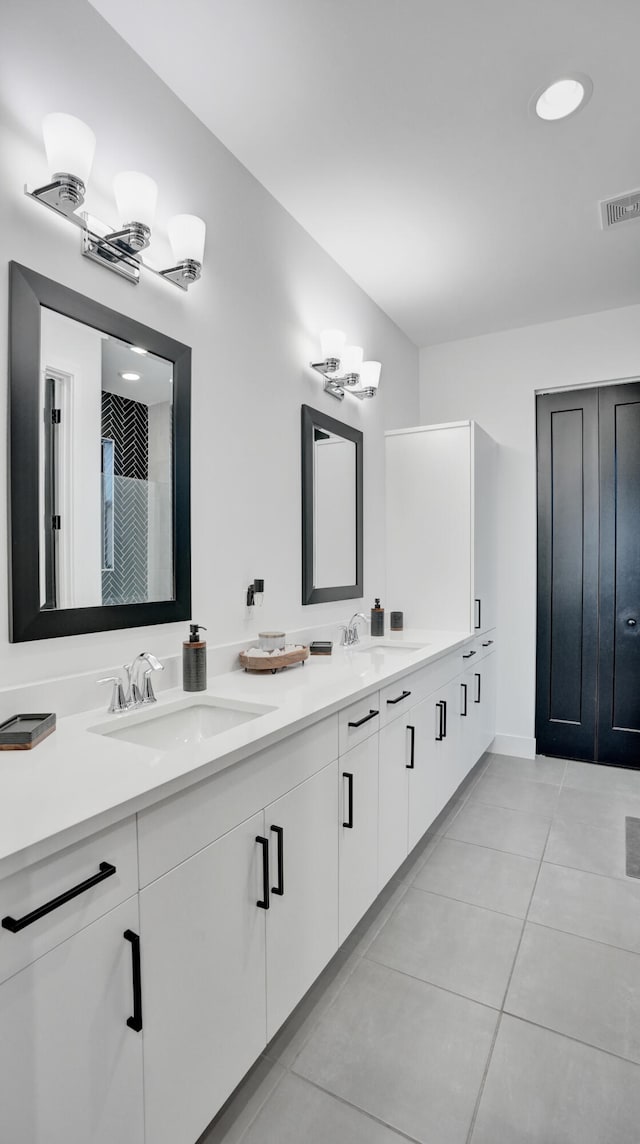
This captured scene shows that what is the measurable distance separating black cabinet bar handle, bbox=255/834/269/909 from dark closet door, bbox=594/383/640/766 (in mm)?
2916

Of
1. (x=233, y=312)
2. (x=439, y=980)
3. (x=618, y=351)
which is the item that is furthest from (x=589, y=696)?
(x=233, y=312)

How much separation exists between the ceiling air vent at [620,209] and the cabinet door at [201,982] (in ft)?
8.73

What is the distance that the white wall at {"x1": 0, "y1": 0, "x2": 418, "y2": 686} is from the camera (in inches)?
52.7

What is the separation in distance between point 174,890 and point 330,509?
75.4 inches

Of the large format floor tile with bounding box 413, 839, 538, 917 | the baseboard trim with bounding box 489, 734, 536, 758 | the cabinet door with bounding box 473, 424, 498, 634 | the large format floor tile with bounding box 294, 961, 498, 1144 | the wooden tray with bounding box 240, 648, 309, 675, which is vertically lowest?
the large format floor tile with bounding box 294, 961, 498, 1144

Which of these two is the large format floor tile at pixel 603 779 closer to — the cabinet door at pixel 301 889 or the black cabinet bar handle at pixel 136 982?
the cabinet door at pixel 301 889

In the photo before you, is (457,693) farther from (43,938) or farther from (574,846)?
(43,938)

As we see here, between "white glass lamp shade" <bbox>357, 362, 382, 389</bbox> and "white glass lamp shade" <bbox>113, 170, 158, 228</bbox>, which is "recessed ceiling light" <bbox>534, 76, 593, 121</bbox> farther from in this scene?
"white glass lamp shade" <bbox>113, 170, 158, 228</bbox>

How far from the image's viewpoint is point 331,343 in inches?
99.6

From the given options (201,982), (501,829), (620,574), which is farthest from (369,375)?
(201,982)

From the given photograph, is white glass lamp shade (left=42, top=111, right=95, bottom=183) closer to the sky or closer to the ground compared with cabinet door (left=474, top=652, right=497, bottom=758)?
closer to the sky

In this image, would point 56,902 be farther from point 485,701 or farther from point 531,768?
point 531,768

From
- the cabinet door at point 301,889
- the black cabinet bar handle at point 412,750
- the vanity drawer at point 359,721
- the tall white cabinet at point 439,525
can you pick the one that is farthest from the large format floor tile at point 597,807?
the cabinet door at point 301,889

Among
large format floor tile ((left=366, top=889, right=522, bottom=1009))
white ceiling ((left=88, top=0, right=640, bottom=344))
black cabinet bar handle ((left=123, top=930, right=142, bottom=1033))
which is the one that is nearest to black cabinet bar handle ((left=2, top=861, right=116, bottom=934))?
black cabinet bar handle ((left=123, top=930, right=142, bottom=1033))
